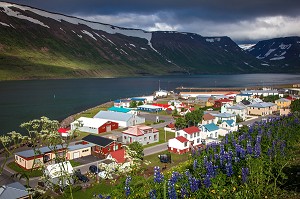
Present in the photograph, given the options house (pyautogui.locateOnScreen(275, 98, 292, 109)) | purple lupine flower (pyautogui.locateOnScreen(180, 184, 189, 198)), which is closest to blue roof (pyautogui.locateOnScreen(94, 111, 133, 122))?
house (pyautogui.locateOnScreen(275, 98, 292, 109))

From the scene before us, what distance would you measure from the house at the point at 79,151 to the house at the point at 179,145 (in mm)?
9384

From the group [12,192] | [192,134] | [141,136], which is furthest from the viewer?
[141,136]

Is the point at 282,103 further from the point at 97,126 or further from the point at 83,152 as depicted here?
the point at 83,152

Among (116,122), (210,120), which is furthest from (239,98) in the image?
(116,122)

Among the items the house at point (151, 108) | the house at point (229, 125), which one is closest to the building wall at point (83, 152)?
the house at point (229, 125)

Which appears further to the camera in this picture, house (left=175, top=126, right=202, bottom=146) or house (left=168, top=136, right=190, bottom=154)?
house (left=175, top=126, right=202, bottom=146)

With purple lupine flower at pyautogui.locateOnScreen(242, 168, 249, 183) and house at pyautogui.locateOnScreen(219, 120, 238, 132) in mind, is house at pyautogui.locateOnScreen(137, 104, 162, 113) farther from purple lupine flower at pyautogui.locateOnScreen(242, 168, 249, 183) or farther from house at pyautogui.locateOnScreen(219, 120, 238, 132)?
purple lupine flower at pyautogui.locateOnScreen(242, 168, 249, 183)

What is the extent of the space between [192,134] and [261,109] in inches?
1097

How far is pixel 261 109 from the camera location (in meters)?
60.3

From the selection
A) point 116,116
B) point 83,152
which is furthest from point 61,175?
point 116,116

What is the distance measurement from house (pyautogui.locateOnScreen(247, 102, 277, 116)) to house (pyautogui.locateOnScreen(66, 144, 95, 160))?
1523 inches

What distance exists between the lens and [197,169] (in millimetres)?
11164

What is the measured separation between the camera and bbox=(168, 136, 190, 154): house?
34.4 m

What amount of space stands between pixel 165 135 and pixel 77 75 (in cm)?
14805
